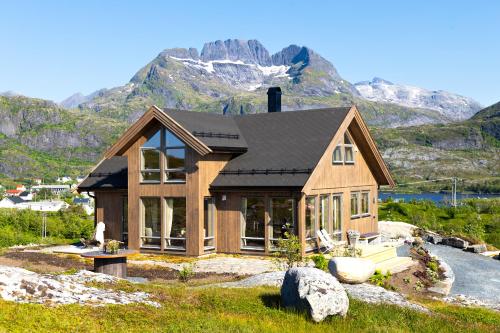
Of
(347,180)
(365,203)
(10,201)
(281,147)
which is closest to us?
(281,147)

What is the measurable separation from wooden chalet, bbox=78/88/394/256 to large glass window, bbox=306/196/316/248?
39 mm

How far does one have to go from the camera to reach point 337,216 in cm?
2491

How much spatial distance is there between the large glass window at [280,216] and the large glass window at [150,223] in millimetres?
4799

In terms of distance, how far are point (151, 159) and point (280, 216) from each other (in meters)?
5.98

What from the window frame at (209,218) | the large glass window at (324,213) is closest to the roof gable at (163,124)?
the window frame at (209,218)

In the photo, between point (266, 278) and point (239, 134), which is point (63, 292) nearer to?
point (266, 278)

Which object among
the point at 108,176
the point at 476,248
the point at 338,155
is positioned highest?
the point at 338,155

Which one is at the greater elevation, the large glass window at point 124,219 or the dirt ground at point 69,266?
the large glass window at point 124,219

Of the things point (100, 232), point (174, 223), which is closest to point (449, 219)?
point (174, 223)

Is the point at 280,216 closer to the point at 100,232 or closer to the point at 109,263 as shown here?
the point at 109,263

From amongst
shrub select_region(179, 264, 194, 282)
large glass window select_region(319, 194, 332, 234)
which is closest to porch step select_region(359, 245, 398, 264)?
large glass window select_region(319, 194, 332, 234)

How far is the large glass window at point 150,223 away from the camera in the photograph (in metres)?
23.9

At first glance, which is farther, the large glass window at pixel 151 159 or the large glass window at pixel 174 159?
the large glass window at pixel 151 159

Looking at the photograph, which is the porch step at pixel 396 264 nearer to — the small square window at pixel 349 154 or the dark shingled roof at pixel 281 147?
the dark shingled roof at pixel 281 147
